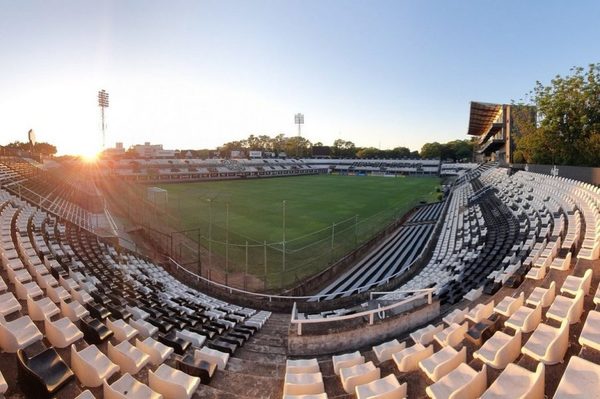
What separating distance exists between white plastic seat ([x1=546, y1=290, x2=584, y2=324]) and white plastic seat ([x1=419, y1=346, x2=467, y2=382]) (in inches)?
72.9

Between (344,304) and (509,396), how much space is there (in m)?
8.76

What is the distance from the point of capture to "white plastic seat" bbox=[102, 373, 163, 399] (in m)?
3.83

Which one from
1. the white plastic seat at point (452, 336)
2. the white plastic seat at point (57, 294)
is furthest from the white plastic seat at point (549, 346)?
the white plastic seat at point (57, 294)

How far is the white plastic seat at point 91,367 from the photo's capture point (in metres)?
4.32

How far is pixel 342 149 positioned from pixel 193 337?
14498 centimetres

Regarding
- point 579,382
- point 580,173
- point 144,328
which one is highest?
point 580,173

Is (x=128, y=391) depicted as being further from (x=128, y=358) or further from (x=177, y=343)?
(x=177, y=343)

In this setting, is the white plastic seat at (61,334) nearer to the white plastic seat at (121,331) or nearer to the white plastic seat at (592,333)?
the white plastic seat at (121,331)

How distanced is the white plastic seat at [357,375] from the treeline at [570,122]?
3291cm

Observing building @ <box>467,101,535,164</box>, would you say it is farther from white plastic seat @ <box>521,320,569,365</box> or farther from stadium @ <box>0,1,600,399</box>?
white plastic seat @ <box>521,320,569,365</box>

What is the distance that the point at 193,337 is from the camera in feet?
22.1

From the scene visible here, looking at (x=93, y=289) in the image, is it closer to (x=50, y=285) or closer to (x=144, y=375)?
(x=50, y=285)

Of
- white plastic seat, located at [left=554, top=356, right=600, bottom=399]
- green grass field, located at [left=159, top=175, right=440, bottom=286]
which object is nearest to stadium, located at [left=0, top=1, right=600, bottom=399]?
white plastic seat, located at [left=554, top=356, right=600, bottom=399]

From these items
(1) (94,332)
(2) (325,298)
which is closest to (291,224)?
(2) (325,298)
